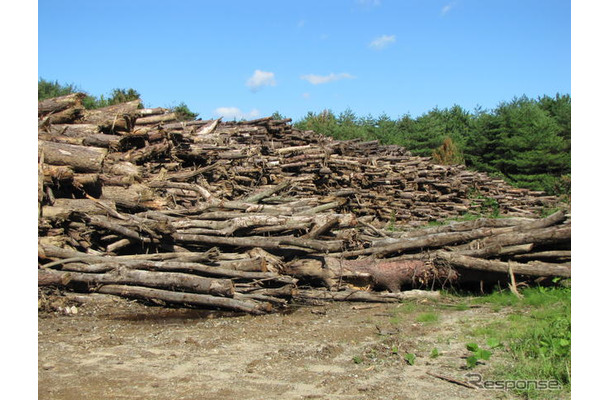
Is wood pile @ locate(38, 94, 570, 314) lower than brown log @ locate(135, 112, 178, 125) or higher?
lower

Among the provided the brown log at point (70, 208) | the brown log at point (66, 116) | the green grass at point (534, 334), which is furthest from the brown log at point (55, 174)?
the green grass at point (534, 334)

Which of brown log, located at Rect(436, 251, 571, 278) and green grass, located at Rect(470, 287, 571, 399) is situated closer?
green grass, located at Rect(470, 287, 571, 399)

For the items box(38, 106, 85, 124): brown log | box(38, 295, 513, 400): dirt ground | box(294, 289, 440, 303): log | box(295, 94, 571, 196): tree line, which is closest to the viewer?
box(38, 295, 513, 400): dirt ground

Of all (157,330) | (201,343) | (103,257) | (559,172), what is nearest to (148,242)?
(103,257)

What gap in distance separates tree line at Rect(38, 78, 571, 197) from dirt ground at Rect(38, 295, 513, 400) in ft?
71.2

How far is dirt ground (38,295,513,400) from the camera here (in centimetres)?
459

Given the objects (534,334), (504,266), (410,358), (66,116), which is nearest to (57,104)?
(66,116)

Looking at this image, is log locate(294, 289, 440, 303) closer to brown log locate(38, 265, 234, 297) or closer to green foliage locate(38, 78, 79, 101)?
brown log locate(38, 265, 234, 297)

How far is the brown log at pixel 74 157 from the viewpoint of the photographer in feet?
33.7

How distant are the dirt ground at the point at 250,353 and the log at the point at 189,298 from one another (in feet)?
0.45

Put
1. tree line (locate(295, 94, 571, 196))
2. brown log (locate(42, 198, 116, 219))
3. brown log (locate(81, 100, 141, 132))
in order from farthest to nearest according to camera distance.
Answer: tree line (locate(295, 94, 571, 196)) < brown log (locate(81, 100, 141, 132)) < brown log (locate(42, 198, 116, 219))

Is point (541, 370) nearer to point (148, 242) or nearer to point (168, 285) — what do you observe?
point (168, 285)

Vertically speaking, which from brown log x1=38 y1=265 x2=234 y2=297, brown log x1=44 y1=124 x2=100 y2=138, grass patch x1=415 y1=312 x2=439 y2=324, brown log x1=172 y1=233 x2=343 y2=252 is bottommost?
grass patch x1=415 y1=312 x2=439 y2=324

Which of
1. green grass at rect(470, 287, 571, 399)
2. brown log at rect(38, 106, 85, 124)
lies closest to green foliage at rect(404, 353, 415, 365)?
green grass at rect(470, 287, 571, 399)
